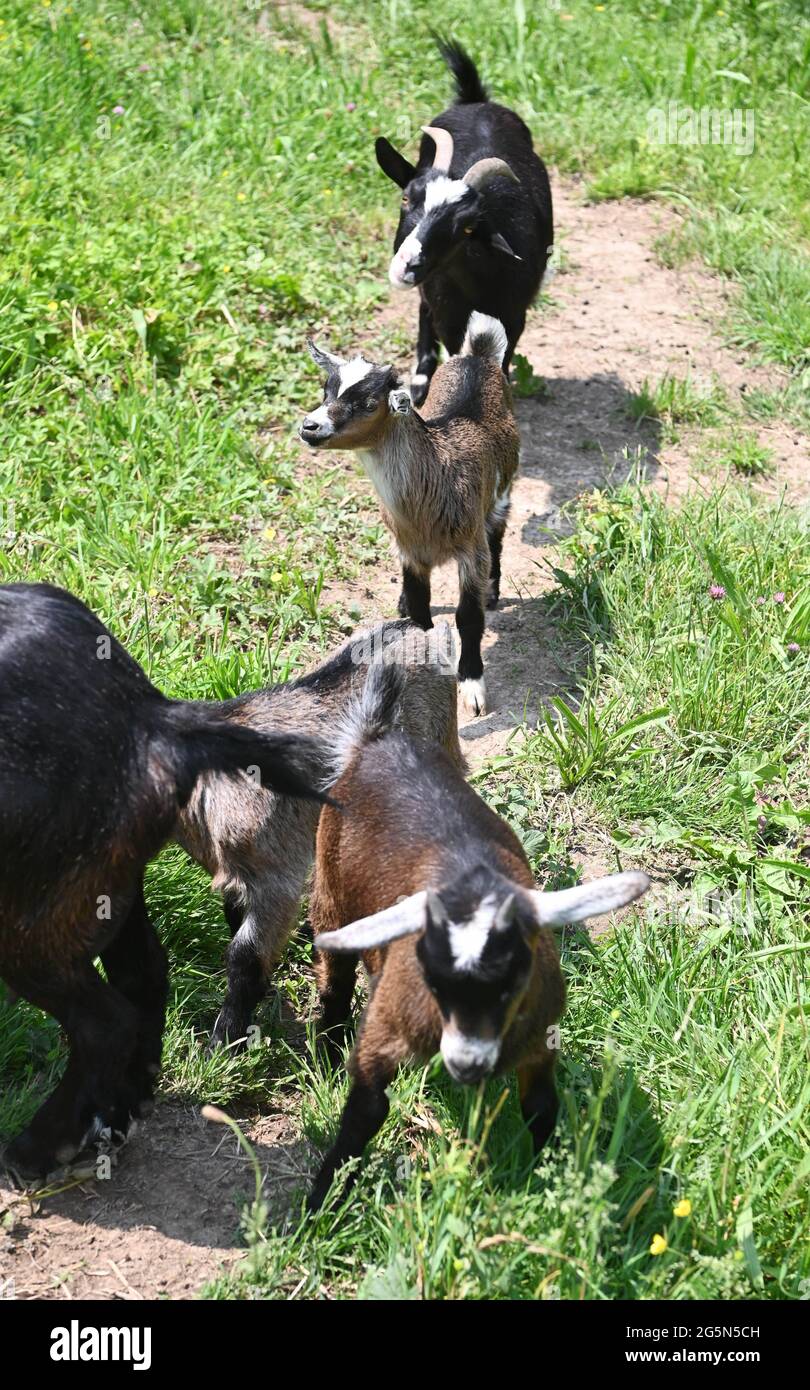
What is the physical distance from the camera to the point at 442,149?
22.2 ft

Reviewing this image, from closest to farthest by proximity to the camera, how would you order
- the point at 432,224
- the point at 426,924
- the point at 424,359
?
the point at 426,924, the point at 432,224, the point at 424,359

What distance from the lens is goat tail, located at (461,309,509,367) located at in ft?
20.5

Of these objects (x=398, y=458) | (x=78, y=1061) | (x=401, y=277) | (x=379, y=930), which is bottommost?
(x=78, y=1061)

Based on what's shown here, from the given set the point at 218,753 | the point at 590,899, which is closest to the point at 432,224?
the point at 218,753

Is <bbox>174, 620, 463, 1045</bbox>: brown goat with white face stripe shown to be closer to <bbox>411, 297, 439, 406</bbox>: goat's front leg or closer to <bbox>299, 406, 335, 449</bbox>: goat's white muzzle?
<bbox>299, 406, 335, 449</bbox>: goat's white muzzle

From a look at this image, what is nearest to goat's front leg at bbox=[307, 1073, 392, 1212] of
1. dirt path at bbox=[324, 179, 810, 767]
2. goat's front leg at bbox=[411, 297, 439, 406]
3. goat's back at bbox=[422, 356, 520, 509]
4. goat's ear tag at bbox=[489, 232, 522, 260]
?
dirt path at bbox=[324, 179, 810, 767]

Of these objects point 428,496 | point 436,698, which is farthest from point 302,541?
point 436,698

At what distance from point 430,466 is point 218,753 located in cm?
229

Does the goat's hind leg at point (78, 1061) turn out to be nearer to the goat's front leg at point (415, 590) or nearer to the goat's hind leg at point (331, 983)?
the goat's hind leg at point (331, 983)

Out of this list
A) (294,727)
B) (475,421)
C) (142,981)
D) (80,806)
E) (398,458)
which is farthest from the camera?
(475,421)

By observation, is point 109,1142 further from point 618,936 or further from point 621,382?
point 621,382

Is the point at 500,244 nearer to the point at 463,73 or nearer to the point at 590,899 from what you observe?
the point at 463,73

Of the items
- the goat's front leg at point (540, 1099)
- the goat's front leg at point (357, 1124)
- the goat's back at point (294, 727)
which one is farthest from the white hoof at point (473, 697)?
the goat's front leg at point (357, 1124)
